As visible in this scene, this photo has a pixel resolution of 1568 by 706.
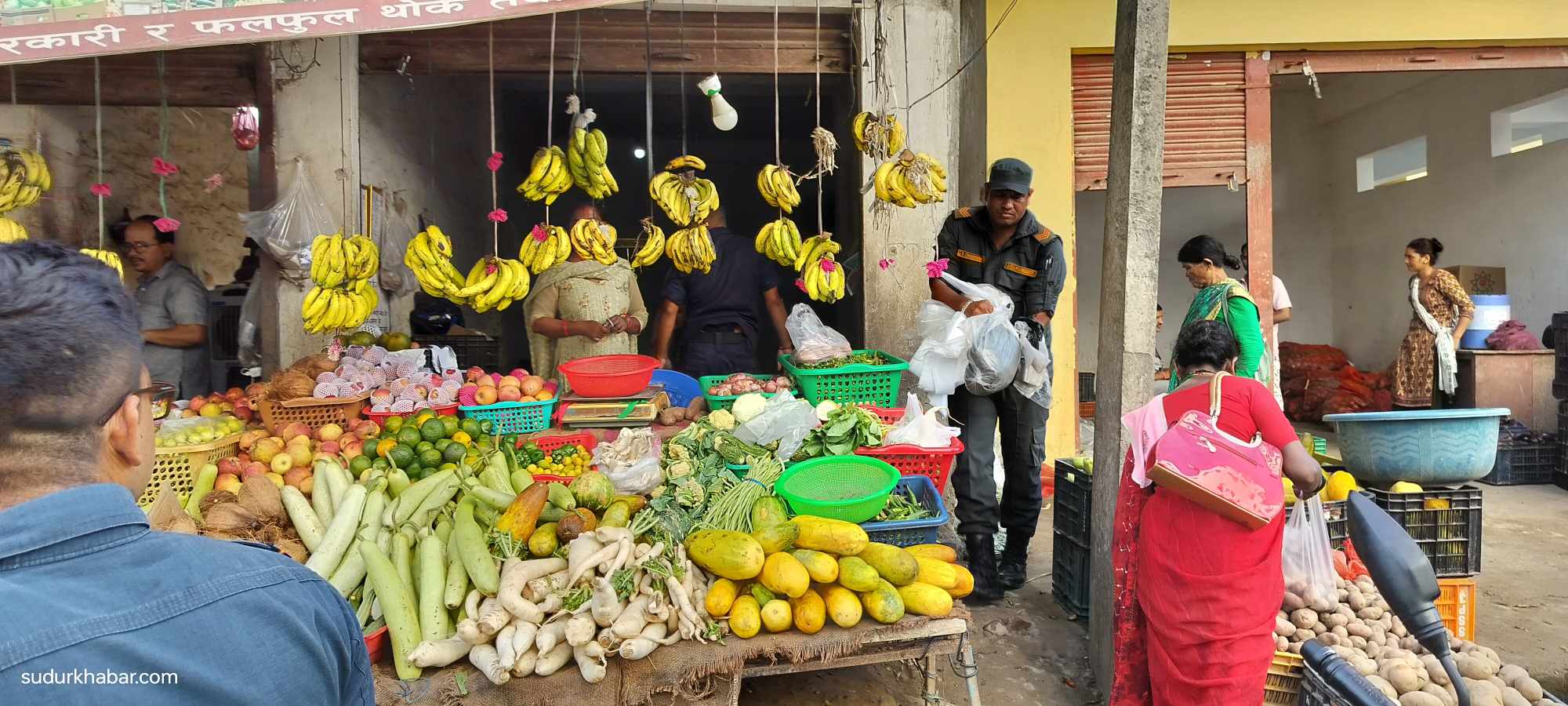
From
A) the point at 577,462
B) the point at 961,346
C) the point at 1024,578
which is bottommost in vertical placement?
the point at 1024,578

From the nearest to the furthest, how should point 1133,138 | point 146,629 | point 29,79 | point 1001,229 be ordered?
1. point 146,629
2. point 1133,138
3. point 1001,229
4. point 29,79

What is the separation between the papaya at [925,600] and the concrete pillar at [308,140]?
4.89 m

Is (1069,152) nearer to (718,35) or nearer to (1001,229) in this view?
(1001,229)

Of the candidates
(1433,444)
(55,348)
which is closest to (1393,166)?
(1433,444)

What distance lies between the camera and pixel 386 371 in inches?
173

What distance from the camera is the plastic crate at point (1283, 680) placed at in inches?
109

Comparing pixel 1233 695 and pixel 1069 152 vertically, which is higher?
pixel 1069 152

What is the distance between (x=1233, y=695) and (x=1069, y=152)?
421cm

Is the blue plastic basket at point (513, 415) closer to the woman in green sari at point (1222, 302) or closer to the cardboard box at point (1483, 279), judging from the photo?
the woman in green sari at point (1222, 302)

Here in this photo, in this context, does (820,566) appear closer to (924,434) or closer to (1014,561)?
(924,434)

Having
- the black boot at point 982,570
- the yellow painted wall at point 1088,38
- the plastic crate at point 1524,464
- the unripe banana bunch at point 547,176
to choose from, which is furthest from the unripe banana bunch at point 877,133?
the plastic crate at point 1524,464

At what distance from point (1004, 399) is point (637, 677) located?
8.05 feet

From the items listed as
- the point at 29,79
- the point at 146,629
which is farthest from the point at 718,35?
the point at 146,629

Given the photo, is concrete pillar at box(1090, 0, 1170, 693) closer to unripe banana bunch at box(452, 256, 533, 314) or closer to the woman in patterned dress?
unripe banana bunch at box(452, 256, 533, 314)
